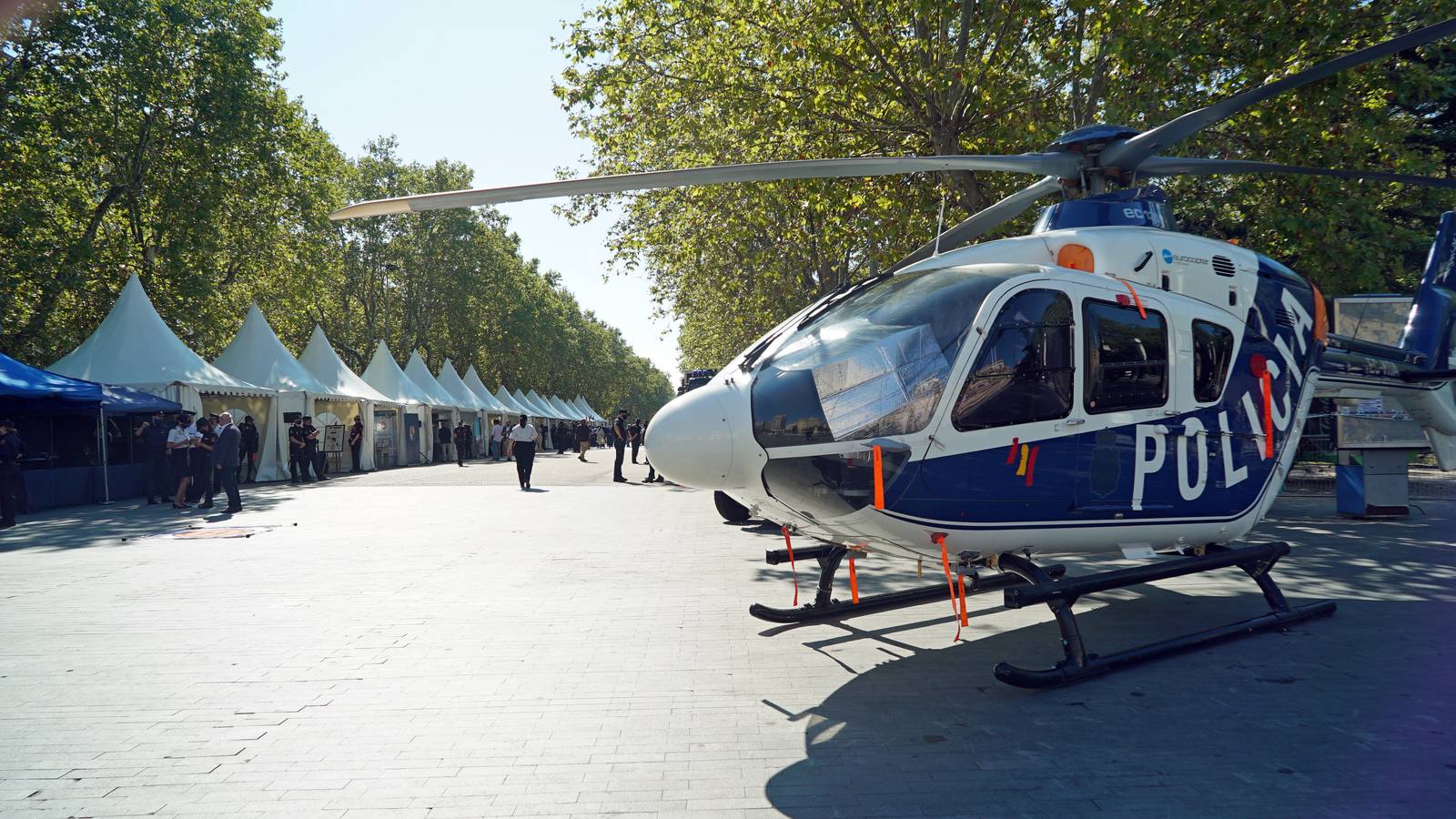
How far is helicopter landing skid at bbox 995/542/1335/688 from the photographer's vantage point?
4.82 meters

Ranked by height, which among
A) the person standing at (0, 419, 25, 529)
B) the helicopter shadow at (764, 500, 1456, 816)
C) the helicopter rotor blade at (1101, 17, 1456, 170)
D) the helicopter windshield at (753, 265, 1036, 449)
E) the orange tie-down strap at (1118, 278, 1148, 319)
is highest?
the helicopter rotor blade at (1101, 17, 1456, 170)

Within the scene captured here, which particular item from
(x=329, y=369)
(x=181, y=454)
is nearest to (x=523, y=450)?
(x=181, y=454)

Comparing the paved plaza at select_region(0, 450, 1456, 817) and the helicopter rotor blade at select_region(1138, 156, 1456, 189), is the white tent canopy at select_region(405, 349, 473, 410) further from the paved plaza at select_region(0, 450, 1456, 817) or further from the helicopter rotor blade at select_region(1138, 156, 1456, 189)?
the helicopter rotor blade at select_region(1138, 156, 1456, 189)

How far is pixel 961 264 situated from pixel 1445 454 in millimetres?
7073

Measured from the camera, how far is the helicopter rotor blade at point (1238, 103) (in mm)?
4578

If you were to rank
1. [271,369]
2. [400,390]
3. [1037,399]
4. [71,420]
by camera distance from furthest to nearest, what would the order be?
1. [400,390]
2. [271,369]
3. [71,420]
4. [1037,399]

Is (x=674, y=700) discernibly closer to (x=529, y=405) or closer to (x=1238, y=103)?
(x=1238, y=103)

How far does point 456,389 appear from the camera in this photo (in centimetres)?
3906

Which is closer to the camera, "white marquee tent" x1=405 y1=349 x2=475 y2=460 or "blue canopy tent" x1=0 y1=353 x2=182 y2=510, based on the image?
"blue canopy tent" x1=0 y1=353 x2=182 y2=510

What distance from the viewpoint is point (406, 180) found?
43.7m

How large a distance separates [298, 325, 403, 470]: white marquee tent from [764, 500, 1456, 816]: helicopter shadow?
2361 cm

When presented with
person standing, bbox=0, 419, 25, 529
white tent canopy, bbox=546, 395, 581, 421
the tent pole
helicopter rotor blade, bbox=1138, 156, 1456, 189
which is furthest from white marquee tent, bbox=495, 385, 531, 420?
helicopter rotor blade, bbox=1138, 156, 1456, 189

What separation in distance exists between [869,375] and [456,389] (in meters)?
36.8

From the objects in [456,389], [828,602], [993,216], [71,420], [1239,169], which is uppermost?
[456,389]
